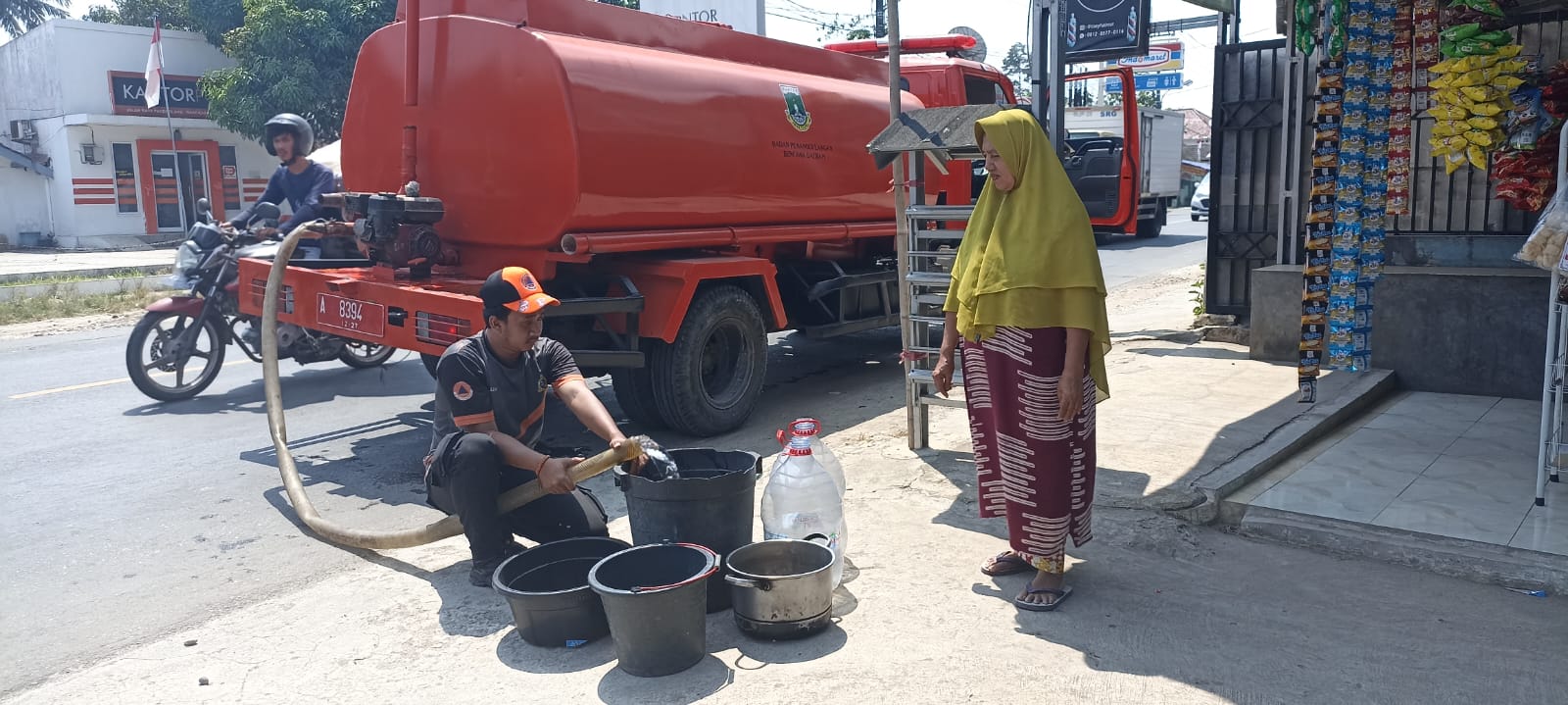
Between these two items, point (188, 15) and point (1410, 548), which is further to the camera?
point (188, 15)

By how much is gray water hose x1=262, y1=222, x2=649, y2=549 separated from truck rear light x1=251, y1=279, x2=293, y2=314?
0.63 ft

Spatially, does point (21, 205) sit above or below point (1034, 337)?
above

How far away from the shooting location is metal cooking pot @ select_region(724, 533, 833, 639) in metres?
3.44

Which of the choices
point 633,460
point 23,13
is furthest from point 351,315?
point 23,13

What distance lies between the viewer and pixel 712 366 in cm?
675

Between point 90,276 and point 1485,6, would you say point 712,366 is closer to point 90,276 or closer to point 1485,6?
point 1485,6

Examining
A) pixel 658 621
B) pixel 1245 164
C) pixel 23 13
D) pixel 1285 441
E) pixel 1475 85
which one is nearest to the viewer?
pixel 658 621

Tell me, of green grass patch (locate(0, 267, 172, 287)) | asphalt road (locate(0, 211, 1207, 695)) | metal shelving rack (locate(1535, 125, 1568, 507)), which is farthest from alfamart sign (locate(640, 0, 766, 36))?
green grass patch (locate(0, 267, 172, 287))

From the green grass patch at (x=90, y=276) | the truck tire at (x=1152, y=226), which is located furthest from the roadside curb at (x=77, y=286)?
the truck tire at (x=1152, y=226)

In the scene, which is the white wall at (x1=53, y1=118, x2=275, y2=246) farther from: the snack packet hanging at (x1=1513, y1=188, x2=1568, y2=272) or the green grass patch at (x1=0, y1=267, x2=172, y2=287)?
the snack packet hanging at (x1=1513, y1=188, x2=1568, y2=272)

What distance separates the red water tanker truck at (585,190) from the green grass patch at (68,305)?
25.4ft

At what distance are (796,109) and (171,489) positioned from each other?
4.25 metres

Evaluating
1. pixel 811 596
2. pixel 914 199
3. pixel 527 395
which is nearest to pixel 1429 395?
pixel 914 199

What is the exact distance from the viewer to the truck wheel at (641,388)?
20.8 ft
